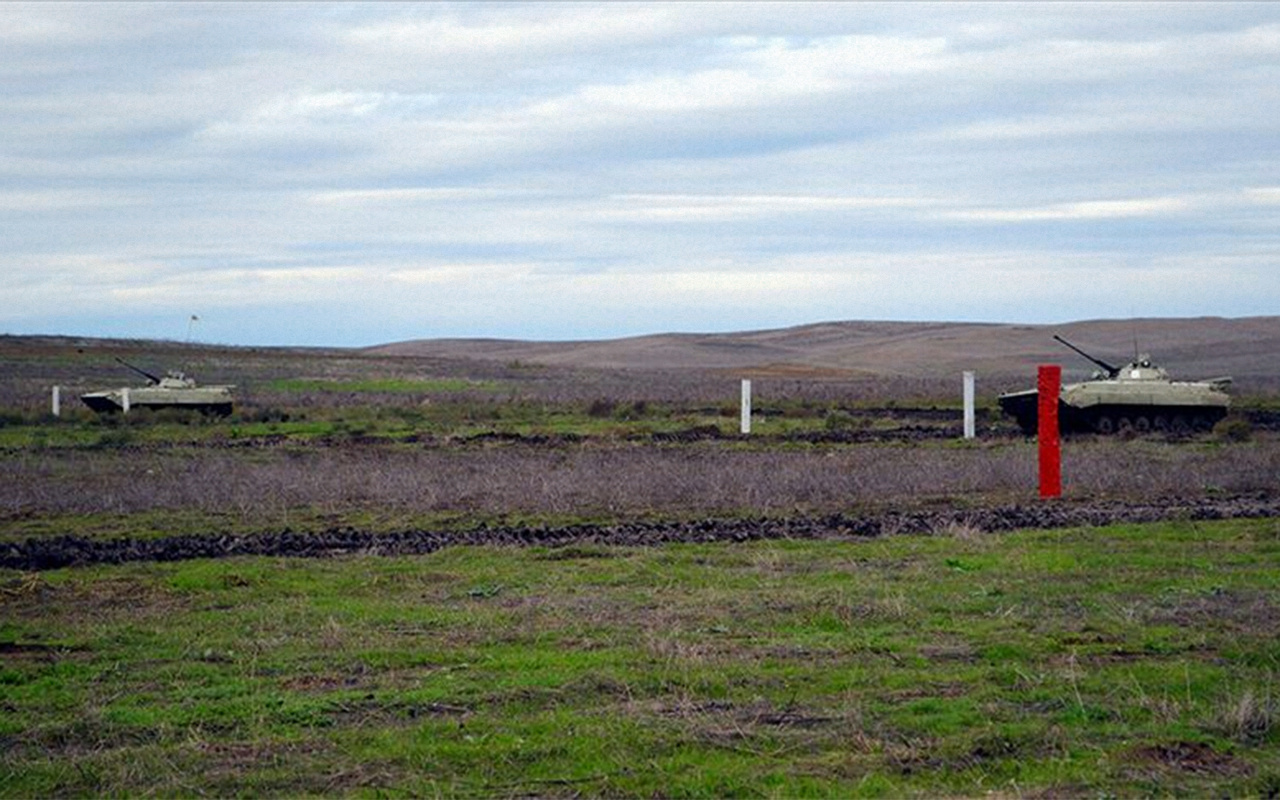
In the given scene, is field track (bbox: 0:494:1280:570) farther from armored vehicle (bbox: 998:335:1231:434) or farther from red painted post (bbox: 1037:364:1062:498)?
armored vehicle (bbox: 998:335:1231:434)

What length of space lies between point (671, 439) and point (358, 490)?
9.95 m

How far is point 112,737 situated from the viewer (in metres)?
7.23

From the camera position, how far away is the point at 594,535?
14.5m

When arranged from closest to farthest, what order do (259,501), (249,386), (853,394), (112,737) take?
(112,737), (259,501), (853,394), (249,386)

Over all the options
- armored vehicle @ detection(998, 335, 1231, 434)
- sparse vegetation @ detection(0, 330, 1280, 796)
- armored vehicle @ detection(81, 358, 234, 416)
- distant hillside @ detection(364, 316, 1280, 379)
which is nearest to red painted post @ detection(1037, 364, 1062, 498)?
sparse vegetation @ detection(0, 330, 1280, 796)

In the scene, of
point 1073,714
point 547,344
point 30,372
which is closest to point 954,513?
point 1073,714

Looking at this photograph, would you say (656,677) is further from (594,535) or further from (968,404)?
(968,404)

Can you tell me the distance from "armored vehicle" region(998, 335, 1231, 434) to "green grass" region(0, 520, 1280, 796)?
17.5 metres

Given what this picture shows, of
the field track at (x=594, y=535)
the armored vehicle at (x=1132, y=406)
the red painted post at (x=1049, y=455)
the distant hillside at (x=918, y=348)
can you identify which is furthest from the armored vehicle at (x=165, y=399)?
the distant hillside at (x=918, y=348)

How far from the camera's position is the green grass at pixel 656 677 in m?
6.65

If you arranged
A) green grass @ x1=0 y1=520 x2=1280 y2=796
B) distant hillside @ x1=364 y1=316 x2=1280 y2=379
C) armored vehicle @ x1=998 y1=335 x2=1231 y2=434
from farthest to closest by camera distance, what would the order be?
distant hillside @ x1=364 y1=316 x2=1280 y2=379 < armored vehicle @ x1=998 y1=335 x2=1231 y2=434 < green grass @ x1=0 y1=520 x2=1280 y2=796

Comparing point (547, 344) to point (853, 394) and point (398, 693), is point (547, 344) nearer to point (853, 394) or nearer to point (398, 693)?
point (853, 394)

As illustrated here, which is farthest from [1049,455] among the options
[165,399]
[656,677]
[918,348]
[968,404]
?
[918,348]

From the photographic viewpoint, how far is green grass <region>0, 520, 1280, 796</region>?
6648 millimetres
